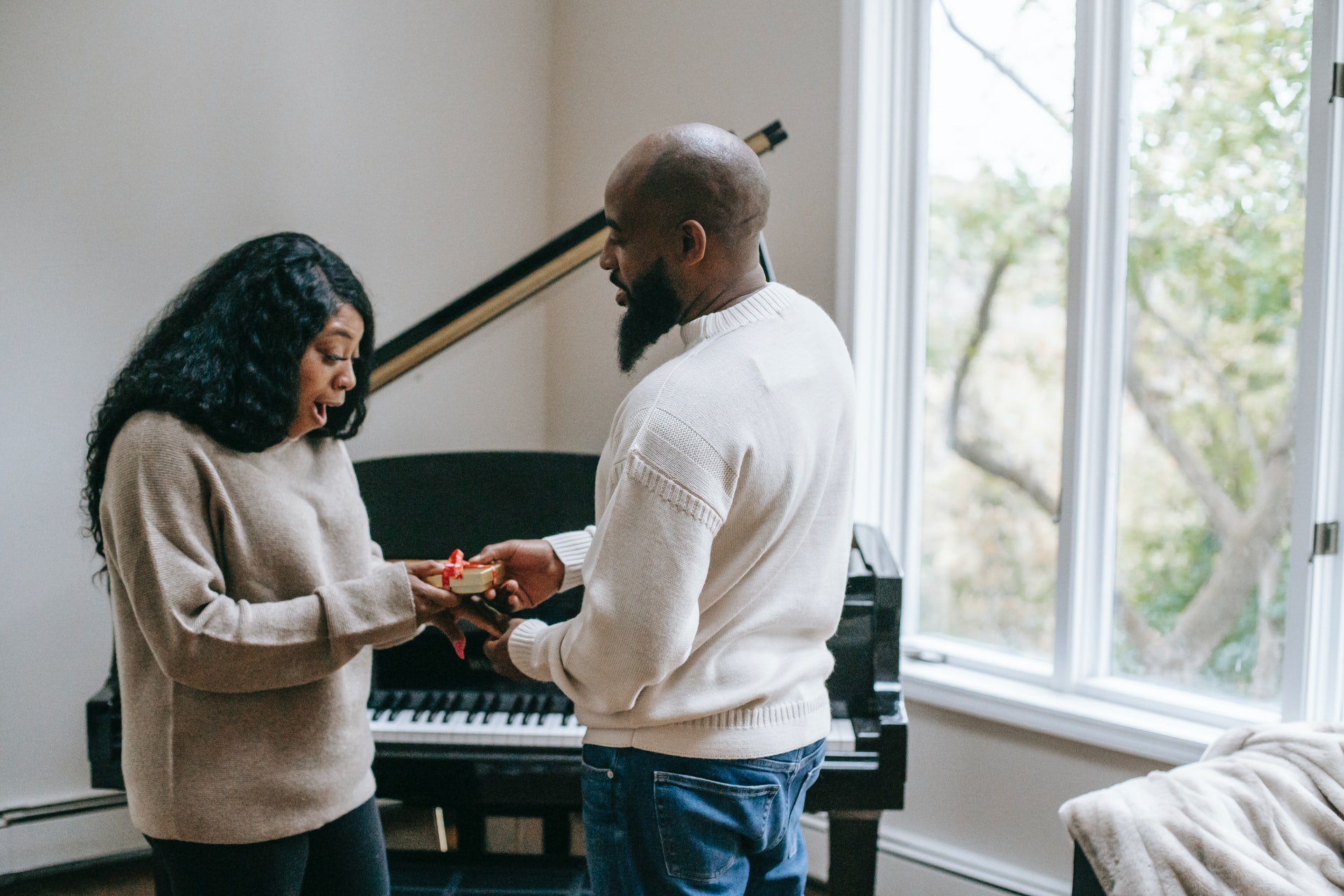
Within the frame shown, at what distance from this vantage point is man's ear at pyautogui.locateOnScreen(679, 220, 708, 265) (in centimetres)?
119

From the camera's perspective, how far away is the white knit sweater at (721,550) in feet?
3.51

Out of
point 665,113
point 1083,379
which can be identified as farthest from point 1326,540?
point 665,113

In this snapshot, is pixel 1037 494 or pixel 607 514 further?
pixel 1037 494

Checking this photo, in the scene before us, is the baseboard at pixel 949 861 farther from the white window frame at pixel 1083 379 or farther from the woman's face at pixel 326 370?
the woman's face at pixel 326 370

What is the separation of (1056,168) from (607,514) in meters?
2.00

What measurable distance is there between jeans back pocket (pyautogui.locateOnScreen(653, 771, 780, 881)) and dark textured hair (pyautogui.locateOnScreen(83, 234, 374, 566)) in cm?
71

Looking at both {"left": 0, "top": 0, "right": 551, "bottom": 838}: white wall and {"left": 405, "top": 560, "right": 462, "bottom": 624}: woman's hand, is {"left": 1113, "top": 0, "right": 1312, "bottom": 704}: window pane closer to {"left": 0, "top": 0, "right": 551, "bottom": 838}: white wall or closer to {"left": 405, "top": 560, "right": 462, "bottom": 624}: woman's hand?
{"left": 405, "top": 560, "right": 462, "bottom": 624}: woman's hand

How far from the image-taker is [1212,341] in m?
2.42

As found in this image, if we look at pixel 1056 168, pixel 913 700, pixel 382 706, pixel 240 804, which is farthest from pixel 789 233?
pixel 240 804

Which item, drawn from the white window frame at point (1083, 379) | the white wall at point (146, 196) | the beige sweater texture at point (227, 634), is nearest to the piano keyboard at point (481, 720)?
the beige sweater texture at point (227, 634)

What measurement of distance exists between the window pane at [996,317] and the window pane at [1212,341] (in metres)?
0.20

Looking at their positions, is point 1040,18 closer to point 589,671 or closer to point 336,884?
point 589,671

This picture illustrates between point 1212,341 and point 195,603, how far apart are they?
2183 millimetres

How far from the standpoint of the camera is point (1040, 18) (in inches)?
104
